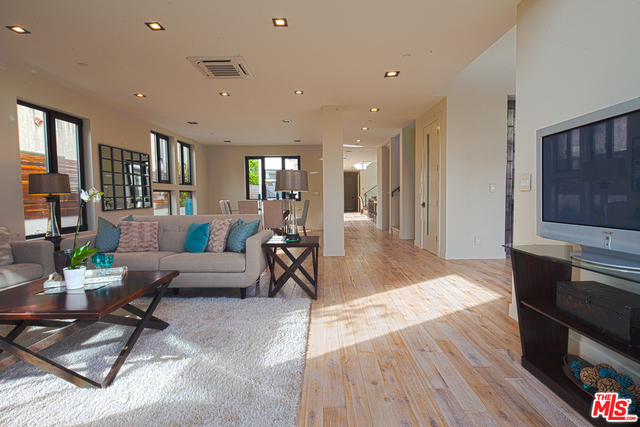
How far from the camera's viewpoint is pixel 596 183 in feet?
5.13

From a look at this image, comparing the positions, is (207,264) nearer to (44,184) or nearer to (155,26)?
(44,184)

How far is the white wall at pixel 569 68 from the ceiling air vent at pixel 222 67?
275 centimetres

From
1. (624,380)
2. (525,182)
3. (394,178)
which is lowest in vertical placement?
(624,380)

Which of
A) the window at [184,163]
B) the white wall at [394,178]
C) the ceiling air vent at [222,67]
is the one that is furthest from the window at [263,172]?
the ceiling air vent at [222,67]

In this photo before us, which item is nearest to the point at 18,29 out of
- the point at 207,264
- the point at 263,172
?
the point at 207,264

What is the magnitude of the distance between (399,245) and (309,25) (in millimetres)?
4811

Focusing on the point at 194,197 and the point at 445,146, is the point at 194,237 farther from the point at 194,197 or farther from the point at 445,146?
the point at 194,197

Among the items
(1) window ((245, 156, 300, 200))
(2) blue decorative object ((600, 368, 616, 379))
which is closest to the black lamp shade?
(2) blue decorative object ((600, 368, 616, 379))

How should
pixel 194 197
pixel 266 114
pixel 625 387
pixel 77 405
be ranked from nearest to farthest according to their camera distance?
pixel 625 387, pixel 77 405, pixel 266 114, pixel 194 197

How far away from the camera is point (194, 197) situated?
928 cm

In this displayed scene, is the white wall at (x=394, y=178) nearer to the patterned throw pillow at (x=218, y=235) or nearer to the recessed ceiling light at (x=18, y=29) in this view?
the patterned throw pillow at (x=218, y=235)

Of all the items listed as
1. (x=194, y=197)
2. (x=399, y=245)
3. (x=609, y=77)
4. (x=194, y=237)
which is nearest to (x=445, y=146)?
(x=399, y=245)

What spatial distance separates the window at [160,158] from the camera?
7316 mm

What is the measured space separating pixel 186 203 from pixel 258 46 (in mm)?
6587
